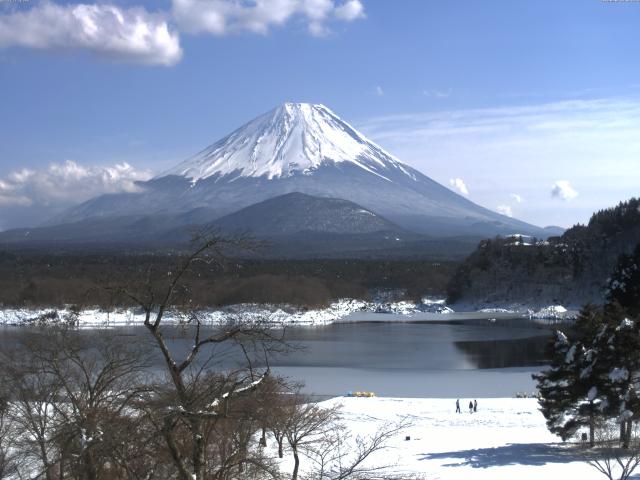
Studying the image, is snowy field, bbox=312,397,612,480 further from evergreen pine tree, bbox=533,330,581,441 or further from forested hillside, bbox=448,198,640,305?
forested hillside, bbox=448,198,640,305

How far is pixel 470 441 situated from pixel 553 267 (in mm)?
58811

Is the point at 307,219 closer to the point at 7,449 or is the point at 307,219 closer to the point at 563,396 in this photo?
the point at 563,396

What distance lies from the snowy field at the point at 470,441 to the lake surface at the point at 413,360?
2.44 m

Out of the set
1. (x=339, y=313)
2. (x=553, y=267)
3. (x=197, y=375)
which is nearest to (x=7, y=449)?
(x=197, y=375)

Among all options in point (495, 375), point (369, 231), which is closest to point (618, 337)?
point (495, 375)

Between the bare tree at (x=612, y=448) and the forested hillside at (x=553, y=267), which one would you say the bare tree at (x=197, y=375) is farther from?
the forested hillside at (x=553, y=267)

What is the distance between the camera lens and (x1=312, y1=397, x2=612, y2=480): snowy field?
1324 cm

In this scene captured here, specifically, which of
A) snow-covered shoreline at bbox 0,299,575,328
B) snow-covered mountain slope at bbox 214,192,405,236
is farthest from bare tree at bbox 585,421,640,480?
snow-covered mountain slope at bbox 214,192,405,236

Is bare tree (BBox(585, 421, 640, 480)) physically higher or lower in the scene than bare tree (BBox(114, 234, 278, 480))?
lower

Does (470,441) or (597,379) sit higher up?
(597,379)

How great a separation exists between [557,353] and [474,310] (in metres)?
57.3

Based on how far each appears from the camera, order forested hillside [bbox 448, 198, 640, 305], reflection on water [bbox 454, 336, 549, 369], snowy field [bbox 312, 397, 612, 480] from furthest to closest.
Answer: forested hillside [bbox 448, 198, 640, 305], reflection on water [bbox 454, 336, 549, 369], snowy field [bbox 312, 397, 612, 480]

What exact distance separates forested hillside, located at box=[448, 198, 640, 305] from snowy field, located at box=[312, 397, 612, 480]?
4840cm

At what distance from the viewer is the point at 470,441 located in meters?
17.3
